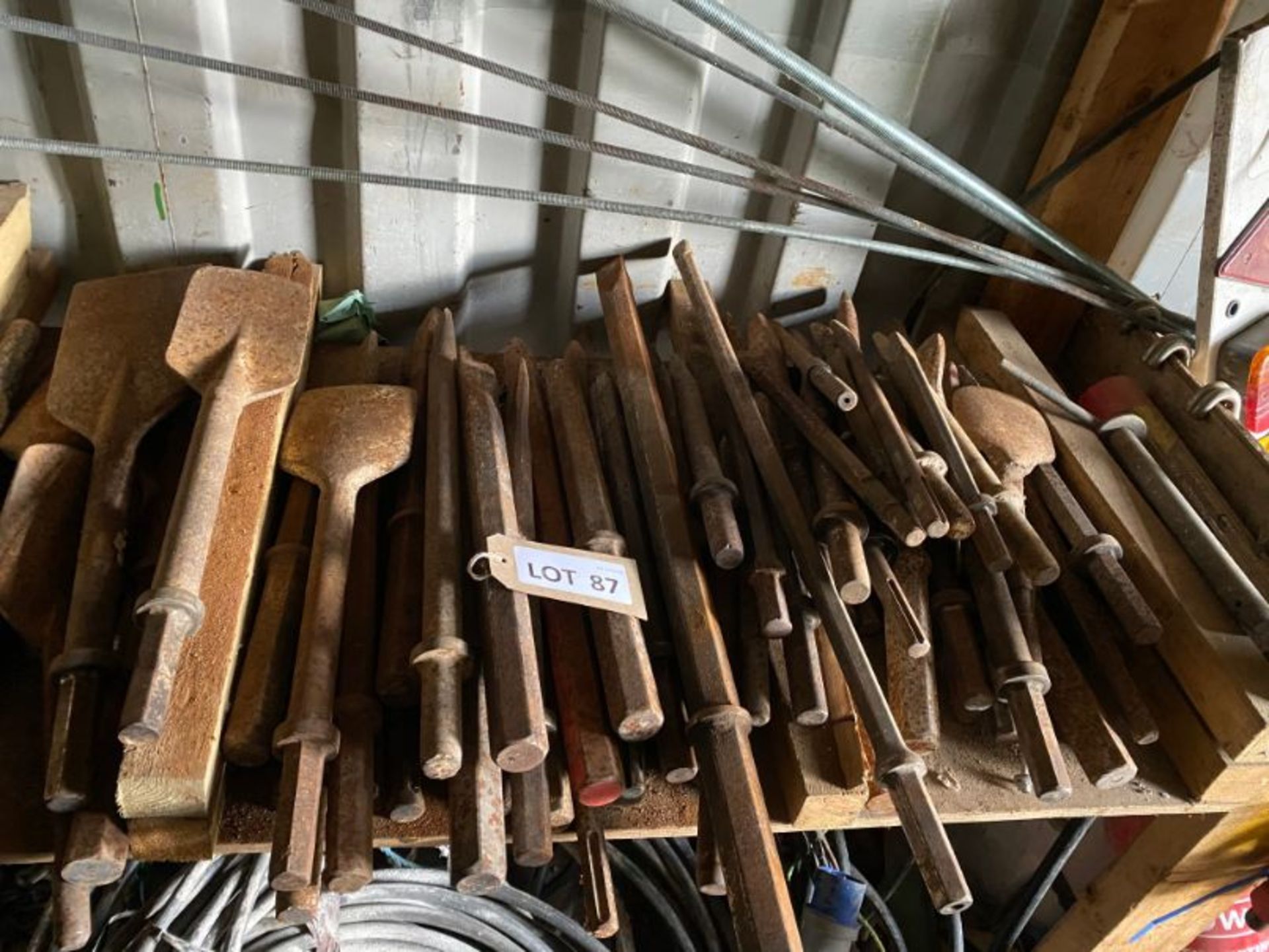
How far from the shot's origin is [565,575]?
1064 mm

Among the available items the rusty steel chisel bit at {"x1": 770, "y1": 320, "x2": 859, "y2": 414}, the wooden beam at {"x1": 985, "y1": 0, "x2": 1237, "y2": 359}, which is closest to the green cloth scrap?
the rusty steel chisel bit at {"x1": 770, "y1": 320, "x2": 859, "y2": 414}

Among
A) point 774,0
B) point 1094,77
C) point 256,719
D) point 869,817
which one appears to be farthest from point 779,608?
point 1094,77

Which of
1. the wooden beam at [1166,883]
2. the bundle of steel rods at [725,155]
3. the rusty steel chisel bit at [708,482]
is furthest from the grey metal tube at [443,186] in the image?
the wooden beam at [1166,883]

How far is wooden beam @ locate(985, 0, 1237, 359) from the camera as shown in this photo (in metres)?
1.46

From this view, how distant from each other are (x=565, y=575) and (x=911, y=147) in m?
0.84

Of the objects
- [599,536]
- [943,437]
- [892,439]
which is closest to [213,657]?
[599,536]

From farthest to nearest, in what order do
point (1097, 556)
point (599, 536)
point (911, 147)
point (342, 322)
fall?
point (342, 322)
point (911, 147)
point (1097, 556)
point (599, 536)

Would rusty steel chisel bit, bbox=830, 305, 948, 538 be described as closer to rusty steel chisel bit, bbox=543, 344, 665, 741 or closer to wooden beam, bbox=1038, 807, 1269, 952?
rusty steel chisel bit, bbox=543, 344, 665, 741

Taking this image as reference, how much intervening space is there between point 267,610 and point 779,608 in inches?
23.2

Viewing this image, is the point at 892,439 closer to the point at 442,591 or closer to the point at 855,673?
the point at 855,673

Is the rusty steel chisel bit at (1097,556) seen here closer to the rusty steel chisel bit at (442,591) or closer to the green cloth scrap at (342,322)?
the rusty steel chisel bit at (442,591)

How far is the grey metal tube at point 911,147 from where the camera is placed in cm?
120

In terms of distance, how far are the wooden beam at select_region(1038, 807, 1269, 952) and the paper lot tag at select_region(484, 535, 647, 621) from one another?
0.89m

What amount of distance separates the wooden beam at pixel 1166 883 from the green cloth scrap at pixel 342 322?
1.44m
